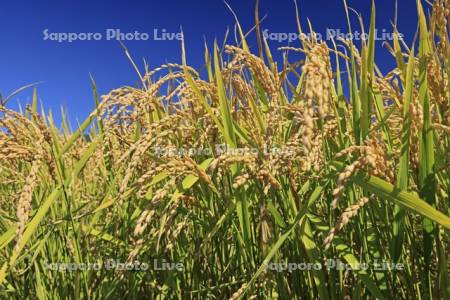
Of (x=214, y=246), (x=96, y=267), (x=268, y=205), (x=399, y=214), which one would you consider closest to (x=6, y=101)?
(x=96, y=267)

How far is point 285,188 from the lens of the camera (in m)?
1.48

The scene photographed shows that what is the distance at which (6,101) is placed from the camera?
78.9 inches

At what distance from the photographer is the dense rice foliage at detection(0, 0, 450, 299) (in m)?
1.10

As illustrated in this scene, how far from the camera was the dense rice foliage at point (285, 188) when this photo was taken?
1100 mm

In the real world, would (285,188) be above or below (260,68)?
below

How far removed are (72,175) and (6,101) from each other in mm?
684

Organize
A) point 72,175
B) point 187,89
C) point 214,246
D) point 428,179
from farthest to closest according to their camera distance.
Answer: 1. point 214,246
2. point 187,89
3. point 72,175
4. point 428,179

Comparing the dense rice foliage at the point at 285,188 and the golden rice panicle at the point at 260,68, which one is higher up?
the golden rice panicle at the point at 260,68

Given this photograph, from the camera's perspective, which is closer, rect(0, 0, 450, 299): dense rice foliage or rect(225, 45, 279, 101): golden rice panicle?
rect(0, 0, 450, 299): dense rice foliage

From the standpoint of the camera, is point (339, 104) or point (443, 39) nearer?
point (443, 39)

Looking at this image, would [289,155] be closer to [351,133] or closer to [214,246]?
[351,133]

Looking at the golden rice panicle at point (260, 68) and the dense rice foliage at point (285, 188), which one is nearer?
the dense rice foliage at point (285, 188)

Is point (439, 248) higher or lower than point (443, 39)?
lower

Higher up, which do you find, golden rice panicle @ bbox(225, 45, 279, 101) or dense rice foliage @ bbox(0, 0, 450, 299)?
golden rice panicle @ bbox(225, 45, 279, 101)
